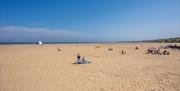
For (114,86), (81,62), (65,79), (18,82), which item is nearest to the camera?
(114,86)

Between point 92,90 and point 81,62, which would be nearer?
point 92,90

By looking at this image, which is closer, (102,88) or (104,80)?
(102,88)

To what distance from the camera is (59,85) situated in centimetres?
782

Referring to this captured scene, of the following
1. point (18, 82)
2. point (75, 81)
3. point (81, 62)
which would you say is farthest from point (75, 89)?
point (81, 62)

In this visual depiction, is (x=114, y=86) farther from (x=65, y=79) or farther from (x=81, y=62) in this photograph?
(x=81, y=62)

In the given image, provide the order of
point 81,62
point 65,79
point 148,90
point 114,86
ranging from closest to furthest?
point 148,90
point 114,86
point 65,79
point 81,62

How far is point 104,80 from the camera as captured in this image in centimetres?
862

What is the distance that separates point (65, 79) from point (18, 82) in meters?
2.32

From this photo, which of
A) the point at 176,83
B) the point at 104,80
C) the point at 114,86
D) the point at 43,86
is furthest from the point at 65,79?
the point at 176,83

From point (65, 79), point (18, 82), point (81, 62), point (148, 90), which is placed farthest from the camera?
point (81, 62)

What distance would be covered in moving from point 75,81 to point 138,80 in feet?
10.5

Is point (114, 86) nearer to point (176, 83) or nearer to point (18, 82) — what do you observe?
point (176, 83)

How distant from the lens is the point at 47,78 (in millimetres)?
9141

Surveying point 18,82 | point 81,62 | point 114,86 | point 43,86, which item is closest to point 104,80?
point 114,86
